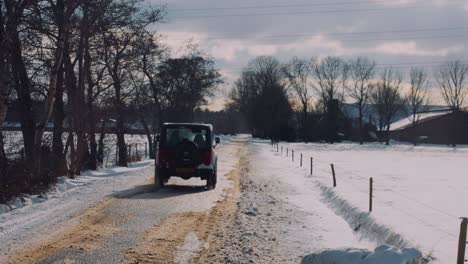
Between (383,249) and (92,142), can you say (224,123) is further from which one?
(383,249)

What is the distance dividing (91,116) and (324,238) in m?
17.3

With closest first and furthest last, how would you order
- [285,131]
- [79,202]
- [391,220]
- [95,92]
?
[391,220] < [79,202] < [95,92] < [285,131]

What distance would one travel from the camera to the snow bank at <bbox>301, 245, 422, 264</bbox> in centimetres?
766

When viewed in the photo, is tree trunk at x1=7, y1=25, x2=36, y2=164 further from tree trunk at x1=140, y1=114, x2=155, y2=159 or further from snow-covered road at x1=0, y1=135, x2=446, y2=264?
tree trunk at x1=140, y1=114, x2=155, y2=159

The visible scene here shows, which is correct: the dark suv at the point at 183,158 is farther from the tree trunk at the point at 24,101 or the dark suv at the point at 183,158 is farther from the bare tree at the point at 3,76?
the bare tree at the point at 3,76

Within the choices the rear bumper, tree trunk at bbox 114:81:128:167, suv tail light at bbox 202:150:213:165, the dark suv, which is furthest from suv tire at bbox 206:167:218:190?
tree trunk at bbox 114:81:128:167

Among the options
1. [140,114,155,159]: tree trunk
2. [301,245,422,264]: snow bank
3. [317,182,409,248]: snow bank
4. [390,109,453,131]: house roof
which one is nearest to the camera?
[301,245,422,264]: snow bank

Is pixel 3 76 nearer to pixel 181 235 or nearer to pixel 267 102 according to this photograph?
pixel 181 235

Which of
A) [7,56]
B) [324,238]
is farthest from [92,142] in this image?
[324,238]

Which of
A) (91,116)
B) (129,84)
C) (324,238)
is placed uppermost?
(129,84)

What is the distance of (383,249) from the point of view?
8008mm

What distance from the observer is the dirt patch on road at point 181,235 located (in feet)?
29.8

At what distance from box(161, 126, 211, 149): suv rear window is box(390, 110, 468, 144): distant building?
9523 centimetres

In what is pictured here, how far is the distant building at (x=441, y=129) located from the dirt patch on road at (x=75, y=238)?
103 metres
